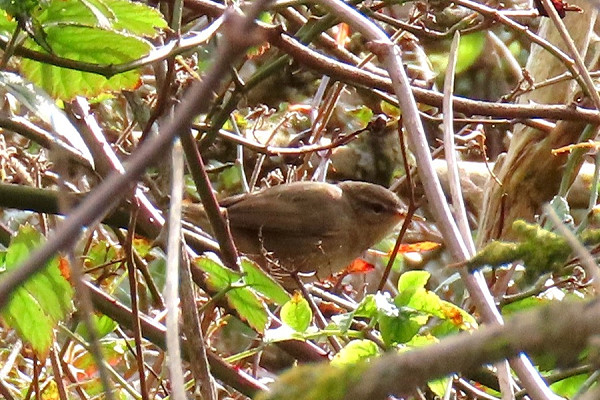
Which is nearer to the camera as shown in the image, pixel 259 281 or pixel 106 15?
pixel 106 15

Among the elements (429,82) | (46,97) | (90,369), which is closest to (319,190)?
(429,82)

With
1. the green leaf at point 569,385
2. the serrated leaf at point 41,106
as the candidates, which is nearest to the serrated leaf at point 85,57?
the serrated leaf at point 41,106

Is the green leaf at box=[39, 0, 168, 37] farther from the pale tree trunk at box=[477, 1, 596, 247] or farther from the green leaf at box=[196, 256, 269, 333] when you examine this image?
the pale tree trunk at box=[477, 1, 596, 247]

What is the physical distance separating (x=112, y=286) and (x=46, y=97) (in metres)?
1.29

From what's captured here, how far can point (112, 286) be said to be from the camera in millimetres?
2838

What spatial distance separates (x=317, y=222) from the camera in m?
4.53

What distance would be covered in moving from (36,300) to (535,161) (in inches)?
75.6

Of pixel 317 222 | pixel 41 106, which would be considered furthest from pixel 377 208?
pixel 41 106

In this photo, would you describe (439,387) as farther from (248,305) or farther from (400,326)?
(248,305)

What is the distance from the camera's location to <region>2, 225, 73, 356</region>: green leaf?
1.72 meters

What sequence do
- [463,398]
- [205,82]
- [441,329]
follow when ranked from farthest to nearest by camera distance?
[463,398], [441,329], [205,82]

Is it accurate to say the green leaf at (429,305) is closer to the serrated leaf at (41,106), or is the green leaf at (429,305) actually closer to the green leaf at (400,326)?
the green leaf at (400,326)

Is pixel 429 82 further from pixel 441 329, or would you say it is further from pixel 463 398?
pixel 441 329

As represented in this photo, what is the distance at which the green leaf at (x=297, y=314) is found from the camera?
1.80 m
